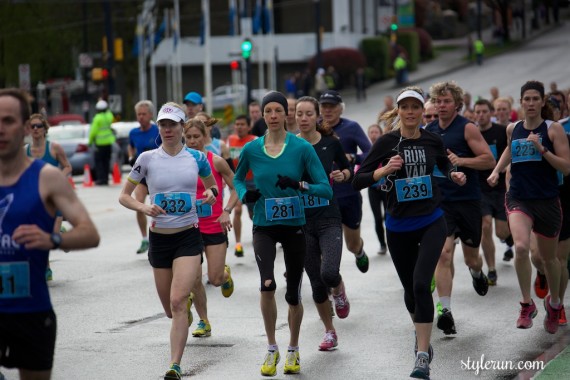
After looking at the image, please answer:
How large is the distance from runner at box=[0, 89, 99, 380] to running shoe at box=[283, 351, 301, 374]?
10.2 feet

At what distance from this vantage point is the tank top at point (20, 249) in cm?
575

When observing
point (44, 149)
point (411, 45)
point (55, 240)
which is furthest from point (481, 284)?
point (411, 45)

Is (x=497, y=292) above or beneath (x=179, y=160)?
beneath

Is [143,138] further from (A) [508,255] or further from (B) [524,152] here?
(B) [524,152]

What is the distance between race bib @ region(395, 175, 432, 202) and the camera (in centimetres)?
856

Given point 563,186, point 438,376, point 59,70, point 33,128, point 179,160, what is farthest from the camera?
point 59,70

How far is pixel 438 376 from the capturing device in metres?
8.45

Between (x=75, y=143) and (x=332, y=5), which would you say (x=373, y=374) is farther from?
(x=332, y=5)

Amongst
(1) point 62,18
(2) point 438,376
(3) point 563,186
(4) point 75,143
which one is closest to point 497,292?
(3) point 563,186

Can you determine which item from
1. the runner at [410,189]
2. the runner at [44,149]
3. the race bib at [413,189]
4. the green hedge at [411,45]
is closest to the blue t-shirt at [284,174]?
the runner at [410,189]

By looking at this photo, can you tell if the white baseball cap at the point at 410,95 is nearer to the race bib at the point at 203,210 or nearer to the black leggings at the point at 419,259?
the black leggings at the point at 419,259

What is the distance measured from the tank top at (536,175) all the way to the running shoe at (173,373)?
3560 millimetres

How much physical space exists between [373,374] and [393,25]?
172 feet

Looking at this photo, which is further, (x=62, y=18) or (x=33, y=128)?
(x=62, y=18)
